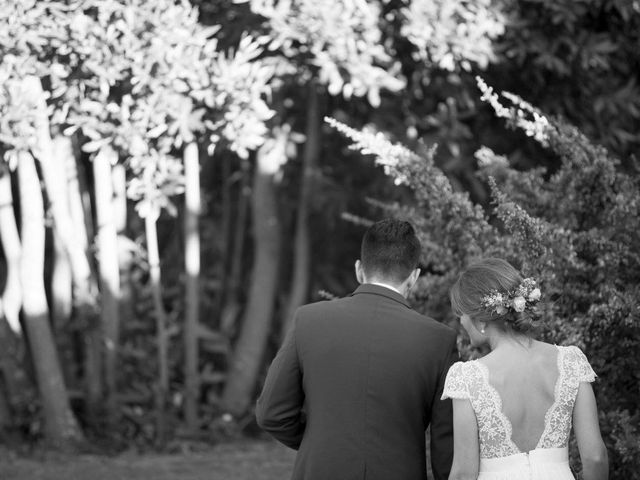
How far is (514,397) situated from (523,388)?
0.16ft

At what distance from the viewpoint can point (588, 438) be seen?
304 cm

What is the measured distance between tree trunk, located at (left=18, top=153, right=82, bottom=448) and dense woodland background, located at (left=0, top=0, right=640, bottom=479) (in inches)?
0.7

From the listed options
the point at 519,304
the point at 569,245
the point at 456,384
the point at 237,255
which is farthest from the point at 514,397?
the point at 237,255

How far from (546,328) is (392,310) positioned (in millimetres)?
1264

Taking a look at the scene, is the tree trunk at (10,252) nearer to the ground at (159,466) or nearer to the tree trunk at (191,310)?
the ground at (159,466)

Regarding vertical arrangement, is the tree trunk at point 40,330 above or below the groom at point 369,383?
below

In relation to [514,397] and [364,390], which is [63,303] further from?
[514,397]

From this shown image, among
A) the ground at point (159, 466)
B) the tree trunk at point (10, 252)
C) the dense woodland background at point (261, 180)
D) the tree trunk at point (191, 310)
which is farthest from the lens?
the tree trunk at point (191, 310)

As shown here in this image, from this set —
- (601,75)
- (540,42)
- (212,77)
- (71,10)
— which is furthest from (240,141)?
(601,75)

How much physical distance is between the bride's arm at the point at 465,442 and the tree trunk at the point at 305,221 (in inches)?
213

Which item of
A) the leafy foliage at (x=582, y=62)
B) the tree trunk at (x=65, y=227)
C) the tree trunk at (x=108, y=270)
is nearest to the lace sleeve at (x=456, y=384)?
the tree trunk at (x=65, y=227)

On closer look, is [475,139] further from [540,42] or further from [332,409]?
[332,409]

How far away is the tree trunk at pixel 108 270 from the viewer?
745 centimetres

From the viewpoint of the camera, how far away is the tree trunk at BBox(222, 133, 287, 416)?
8523mm
